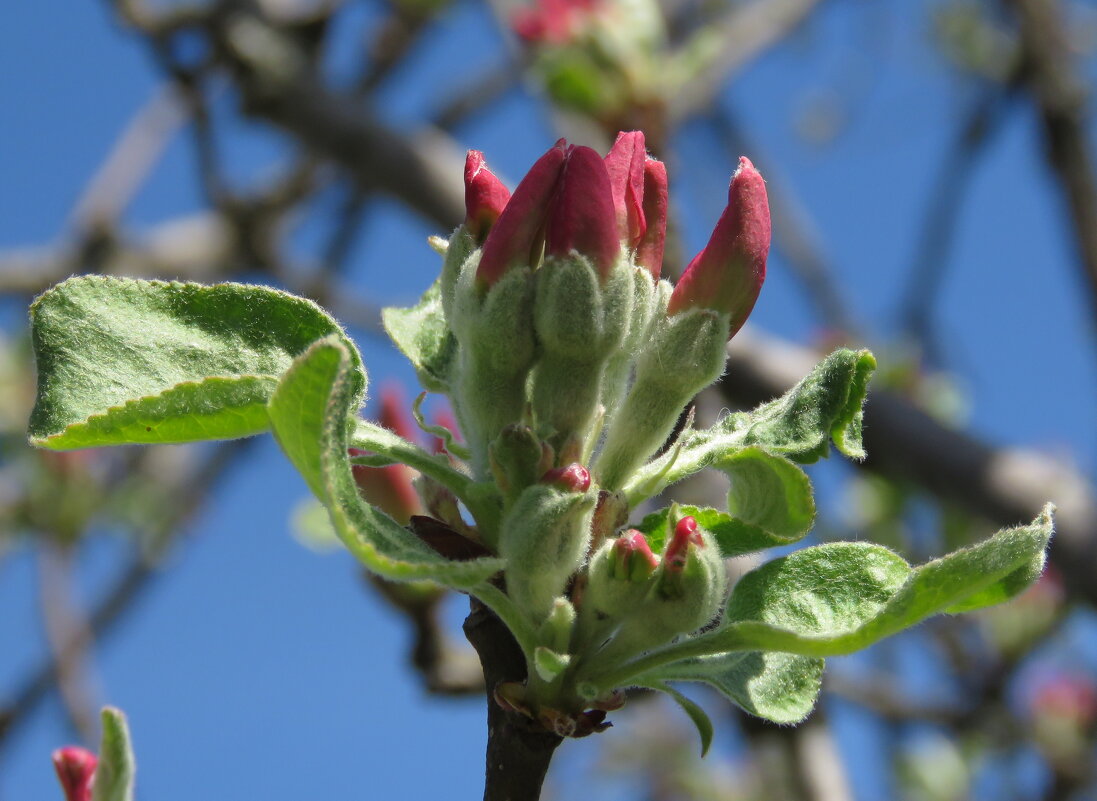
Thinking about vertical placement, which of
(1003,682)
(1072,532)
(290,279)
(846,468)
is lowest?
(1003,682)

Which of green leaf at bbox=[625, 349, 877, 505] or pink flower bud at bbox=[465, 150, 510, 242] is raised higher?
pink flower bud at bbox=[465, 150, 510, 242]

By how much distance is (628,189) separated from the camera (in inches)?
40.2

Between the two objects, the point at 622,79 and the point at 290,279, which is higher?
the point at 622,79

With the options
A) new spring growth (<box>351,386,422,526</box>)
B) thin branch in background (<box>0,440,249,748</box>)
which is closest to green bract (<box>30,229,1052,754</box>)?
new spring growth (<box>351,386,422,526</box>)

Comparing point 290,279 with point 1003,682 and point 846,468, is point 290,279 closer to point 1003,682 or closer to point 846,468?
point 846,468

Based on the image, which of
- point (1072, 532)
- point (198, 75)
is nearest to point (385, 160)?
point (198, 75)

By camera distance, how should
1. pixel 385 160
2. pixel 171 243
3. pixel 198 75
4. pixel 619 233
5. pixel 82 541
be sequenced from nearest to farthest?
pixel 619 233
pixel 385 160
pixel 198 75
pixel 171 243
pixel 82 541

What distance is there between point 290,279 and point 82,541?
144cm

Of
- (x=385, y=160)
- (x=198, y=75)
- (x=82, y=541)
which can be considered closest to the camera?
(x=385, y=160)

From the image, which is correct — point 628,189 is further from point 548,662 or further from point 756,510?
point 548,662

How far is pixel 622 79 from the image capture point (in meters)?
3.43

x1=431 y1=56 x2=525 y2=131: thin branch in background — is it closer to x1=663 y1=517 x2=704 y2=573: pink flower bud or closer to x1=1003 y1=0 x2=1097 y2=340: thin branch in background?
x1=1003 y1=0 x2=1097 y2=340: thin branch in background

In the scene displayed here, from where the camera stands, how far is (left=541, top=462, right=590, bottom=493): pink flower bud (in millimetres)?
905

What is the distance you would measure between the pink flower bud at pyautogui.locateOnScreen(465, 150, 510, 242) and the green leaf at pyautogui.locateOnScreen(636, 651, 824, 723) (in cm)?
42
